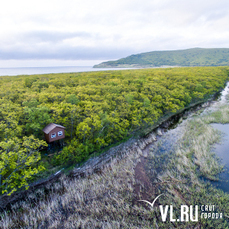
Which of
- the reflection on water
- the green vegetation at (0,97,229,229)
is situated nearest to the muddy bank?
the green vegetation at (0,97,229,229)

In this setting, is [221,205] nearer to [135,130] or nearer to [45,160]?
[135,130]

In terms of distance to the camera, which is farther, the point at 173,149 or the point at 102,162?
the point at 173,149

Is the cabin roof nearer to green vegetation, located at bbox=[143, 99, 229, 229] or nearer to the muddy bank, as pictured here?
the muddy bank

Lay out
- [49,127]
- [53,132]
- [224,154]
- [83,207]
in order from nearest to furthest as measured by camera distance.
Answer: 1. [83,207]
2. [53,132]
3. [49,127]
4. [224,154]

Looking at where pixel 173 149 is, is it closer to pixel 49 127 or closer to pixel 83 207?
pixel 83 207

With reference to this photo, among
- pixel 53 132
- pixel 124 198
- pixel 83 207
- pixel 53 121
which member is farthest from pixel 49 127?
pixel 124 198

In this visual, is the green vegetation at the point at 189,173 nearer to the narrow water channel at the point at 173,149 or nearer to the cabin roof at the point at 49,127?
the narrow water channel at the point at 173,149

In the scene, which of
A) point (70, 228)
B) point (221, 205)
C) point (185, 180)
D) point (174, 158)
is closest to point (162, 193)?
point (185, 180)

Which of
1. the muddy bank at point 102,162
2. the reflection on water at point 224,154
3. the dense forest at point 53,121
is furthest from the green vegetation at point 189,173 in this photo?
the dense forest at point 53,121
